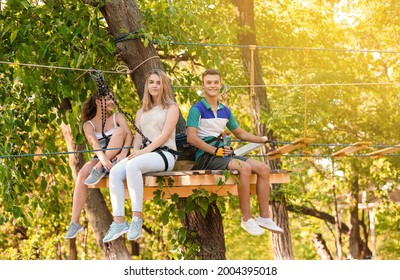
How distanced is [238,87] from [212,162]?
14.4ft

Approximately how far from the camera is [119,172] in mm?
5484

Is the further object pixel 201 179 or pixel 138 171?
pixel 201 179

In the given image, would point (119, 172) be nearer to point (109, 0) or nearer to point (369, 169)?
point (109, 0)

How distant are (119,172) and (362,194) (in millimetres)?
11080

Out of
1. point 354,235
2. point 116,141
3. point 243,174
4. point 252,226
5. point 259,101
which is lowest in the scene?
point 354,235

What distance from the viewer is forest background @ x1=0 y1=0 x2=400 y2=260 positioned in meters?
7.44

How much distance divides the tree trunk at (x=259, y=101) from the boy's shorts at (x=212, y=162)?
532 centimetres

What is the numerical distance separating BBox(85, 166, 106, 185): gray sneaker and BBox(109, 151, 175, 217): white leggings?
0.24 metres

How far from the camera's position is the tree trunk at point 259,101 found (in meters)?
11.2

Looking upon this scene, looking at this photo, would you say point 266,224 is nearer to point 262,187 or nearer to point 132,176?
point 262,187

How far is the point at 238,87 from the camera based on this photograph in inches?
395

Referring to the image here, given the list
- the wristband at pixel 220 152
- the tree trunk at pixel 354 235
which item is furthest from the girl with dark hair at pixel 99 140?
the tree trunk at pixel 354 235

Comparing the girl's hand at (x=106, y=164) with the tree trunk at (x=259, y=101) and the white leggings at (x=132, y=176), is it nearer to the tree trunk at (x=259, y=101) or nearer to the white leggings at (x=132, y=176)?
the white leggings at (x=132, y=176)

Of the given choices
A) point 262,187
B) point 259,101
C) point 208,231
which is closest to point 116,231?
point 262,187
